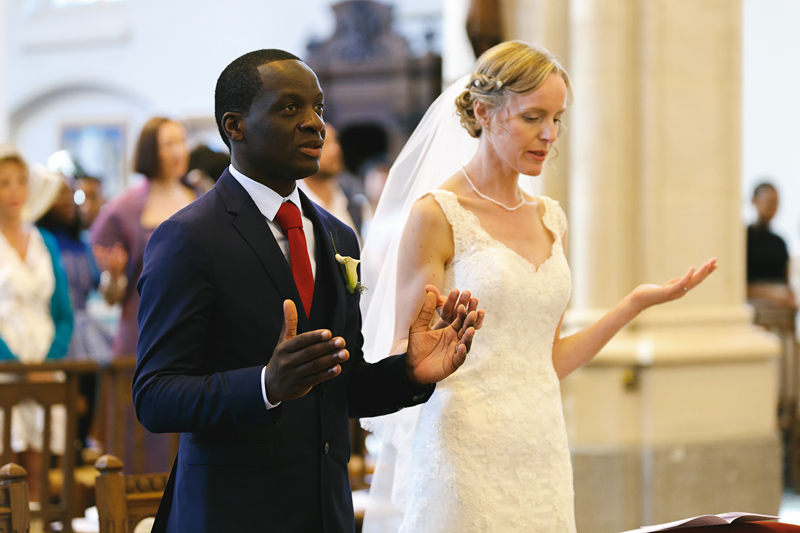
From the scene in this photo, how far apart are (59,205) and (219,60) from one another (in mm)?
8209

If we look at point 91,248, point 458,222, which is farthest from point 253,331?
point 91,248

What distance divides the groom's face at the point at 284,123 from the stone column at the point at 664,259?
2804mm

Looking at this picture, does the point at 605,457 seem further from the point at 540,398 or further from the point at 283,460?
the point at 283,460

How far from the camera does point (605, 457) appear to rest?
420cm

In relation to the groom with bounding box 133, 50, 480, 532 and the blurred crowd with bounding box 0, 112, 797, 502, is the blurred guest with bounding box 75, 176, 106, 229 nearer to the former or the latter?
the blurred crowd with bounding box 0, 112, 797, 502

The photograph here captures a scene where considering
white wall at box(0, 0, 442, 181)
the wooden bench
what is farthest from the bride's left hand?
white wall at box(0, 0, 442, 181)

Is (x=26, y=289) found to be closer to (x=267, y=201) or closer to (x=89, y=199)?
(x=89, y=199)

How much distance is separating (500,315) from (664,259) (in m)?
2.12

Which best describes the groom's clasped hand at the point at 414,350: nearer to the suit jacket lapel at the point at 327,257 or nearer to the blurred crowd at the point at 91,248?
the suit jacket lapel at the point at 327,257

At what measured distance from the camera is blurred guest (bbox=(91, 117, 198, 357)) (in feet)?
14.1

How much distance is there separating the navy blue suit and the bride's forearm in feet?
2.94

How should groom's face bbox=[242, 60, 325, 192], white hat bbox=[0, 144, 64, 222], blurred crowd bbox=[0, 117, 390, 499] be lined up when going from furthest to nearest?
white hat bbox=[0, 144, 64, 222], blurred crowd bbox=[0, 117, 390, 499], groom's face bbox=[242, 60, 325, 192]

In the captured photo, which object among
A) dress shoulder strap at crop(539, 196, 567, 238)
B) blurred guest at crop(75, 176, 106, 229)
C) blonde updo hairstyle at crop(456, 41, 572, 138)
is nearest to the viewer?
blonde updo hairstyle at crop(456, 41, 572, 138)

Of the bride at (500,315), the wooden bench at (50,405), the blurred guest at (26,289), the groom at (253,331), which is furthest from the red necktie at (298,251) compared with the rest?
the blurred guest at (26,289)
